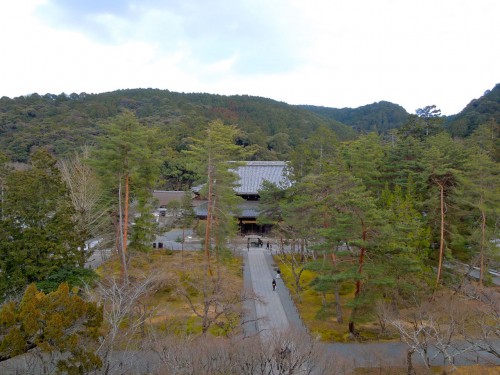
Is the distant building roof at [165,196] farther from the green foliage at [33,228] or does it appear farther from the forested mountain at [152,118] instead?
the green foliage at [33,228]

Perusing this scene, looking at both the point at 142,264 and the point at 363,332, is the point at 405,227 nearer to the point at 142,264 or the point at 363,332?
the point at 363,332

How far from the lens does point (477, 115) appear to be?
51281 mm

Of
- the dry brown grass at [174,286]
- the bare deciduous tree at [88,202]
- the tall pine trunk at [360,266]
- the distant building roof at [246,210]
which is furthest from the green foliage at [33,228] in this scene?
the distant building roof at [246,210]

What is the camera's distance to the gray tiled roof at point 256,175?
34594 mm

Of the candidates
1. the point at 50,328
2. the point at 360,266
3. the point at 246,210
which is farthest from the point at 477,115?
the point at 50,328

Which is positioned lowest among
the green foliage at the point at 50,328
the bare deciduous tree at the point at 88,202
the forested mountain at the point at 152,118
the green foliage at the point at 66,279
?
the green foliage at the point at 66,279

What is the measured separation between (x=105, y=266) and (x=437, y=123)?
34.2 meters

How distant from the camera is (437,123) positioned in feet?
126

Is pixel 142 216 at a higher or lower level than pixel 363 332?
higher

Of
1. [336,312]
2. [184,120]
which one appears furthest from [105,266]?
[184,120]

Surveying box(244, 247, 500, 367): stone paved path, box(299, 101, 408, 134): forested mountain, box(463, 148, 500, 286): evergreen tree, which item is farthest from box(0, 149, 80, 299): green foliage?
box(299, 101, 408, 134): forested mountain

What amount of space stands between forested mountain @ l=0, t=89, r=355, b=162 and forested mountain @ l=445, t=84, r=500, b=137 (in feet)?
67.6

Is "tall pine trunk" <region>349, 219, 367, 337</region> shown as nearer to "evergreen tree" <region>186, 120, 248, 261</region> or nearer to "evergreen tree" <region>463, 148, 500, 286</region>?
"evergreen tree" <region>463, 148, 500, 286</region>

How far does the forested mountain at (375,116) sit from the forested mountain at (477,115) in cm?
2626
